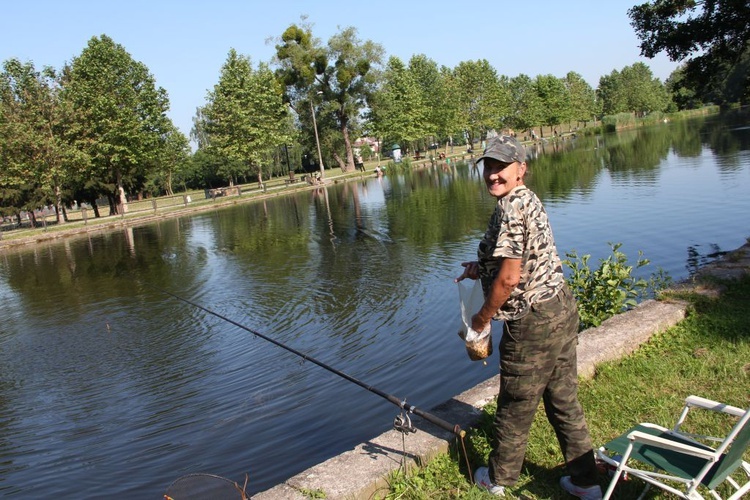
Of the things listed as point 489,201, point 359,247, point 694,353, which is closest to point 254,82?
point 489,201

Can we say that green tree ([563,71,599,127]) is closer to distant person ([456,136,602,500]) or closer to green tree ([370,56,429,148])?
green tree ([370,56,429,148])

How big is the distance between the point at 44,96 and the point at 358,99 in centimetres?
3296

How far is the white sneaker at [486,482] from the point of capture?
3428 millimetres

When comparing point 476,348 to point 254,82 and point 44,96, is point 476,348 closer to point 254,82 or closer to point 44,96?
point 44,96

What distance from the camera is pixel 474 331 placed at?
3.40 metres

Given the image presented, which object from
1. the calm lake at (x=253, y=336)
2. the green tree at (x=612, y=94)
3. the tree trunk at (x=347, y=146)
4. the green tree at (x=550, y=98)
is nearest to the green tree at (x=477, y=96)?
the green tree at (x=550, y=98)

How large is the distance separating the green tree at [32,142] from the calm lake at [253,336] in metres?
14.5

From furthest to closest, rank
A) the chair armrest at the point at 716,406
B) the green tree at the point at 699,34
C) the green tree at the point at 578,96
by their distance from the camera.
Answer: the green tree at the point at 578,96 → the green tree at the point at 699,34 → the chair armrest at the point at 716,406

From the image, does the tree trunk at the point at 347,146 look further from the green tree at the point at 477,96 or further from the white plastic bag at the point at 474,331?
the white plastic bag at the point at 474,331

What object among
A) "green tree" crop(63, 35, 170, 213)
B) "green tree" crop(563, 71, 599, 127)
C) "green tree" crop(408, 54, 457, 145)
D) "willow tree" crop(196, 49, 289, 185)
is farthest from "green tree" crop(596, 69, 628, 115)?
"green tree" crop(63, 35, 170, 213)

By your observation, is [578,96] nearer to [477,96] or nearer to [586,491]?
[477,96]

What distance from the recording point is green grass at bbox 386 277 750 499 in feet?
Result: 11.8

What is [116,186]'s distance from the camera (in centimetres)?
4403

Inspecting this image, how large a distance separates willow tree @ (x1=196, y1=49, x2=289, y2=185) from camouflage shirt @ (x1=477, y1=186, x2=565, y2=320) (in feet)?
159
